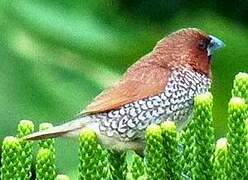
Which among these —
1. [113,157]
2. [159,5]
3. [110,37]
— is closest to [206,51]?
[113,157]

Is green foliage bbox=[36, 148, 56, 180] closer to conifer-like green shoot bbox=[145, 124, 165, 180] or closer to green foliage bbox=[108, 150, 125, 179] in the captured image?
green foliage bbox=[108, 150, 125, 179]

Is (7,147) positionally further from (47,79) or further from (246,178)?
(47,79)

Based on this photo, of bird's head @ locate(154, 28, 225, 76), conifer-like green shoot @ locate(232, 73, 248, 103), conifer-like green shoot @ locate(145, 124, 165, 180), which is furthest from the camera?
bird's head @ locate(154, 28, 225, 76)

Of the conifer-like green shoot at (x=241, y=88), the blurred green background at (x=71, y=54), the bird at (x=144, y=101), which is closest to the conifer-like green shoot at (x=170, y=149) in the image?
the conifer-like green shoot at (x=241, y=88)

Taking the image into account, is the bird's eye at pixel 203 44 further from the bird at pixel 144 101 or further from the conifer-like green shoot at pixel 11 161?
the conifer-like green shoot at pixel 11 161

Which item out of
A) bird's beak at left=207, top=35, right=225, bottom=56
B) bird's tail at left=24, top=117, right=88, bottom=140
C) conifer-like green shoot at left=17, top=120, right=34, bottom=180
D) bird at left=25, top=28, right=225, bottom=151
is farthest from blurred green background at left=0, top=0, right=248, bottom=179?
conifer-like green shoot at left=17, top=120, right=34, bottom=180
